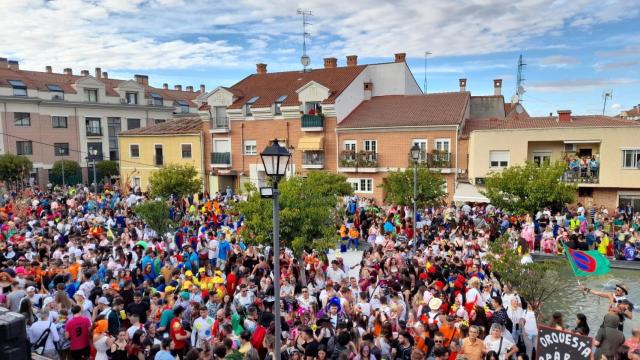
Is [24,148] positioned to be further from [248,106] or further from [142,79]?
[248,106]

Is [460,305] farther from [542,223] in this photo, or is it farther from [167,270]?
[542,223]

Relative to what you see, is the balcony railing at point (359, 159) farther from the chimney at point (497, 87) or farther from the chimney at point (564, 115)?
the chimney at point (497, 87)

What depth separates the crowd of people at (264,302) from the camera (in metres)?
8.05

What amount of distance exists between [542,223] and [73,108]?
44.9 m

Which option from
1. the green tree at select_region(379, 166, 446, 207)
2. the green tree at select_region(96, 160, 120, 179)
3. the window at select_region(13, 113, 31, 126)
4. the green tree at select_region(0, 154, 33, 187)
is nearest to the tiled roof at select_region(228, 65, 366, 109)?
the green tree at select_region(379, 166, 446, 207)

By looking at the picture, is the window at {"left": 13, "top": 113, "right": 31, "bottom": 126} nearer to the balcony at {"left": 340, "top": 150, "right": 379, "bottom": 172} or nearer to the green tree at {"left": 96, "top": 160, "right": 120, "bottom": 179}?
the green tree at {"left": 96, "top": 160, "right": 120, "bottom": 179}

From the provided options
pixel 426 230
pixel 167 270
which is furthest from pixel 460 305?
pixel 426 230

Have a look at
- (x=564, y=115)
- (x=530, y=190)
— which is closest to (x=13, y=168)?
(x=530, y=190)

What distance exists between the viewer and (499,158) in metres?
28.2

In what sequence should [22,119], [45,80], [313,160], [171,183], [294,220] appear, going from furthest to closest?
[45,80] → [22,119] → [313,160] → [171,183] → [294,220]

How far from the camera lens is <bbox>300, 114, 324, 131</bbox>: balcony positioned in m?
32.8

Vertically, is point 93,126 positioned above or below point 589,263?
above

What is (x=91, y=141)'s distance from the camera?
165 feet

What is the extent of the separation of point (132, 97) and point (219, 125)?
21.2 meters
